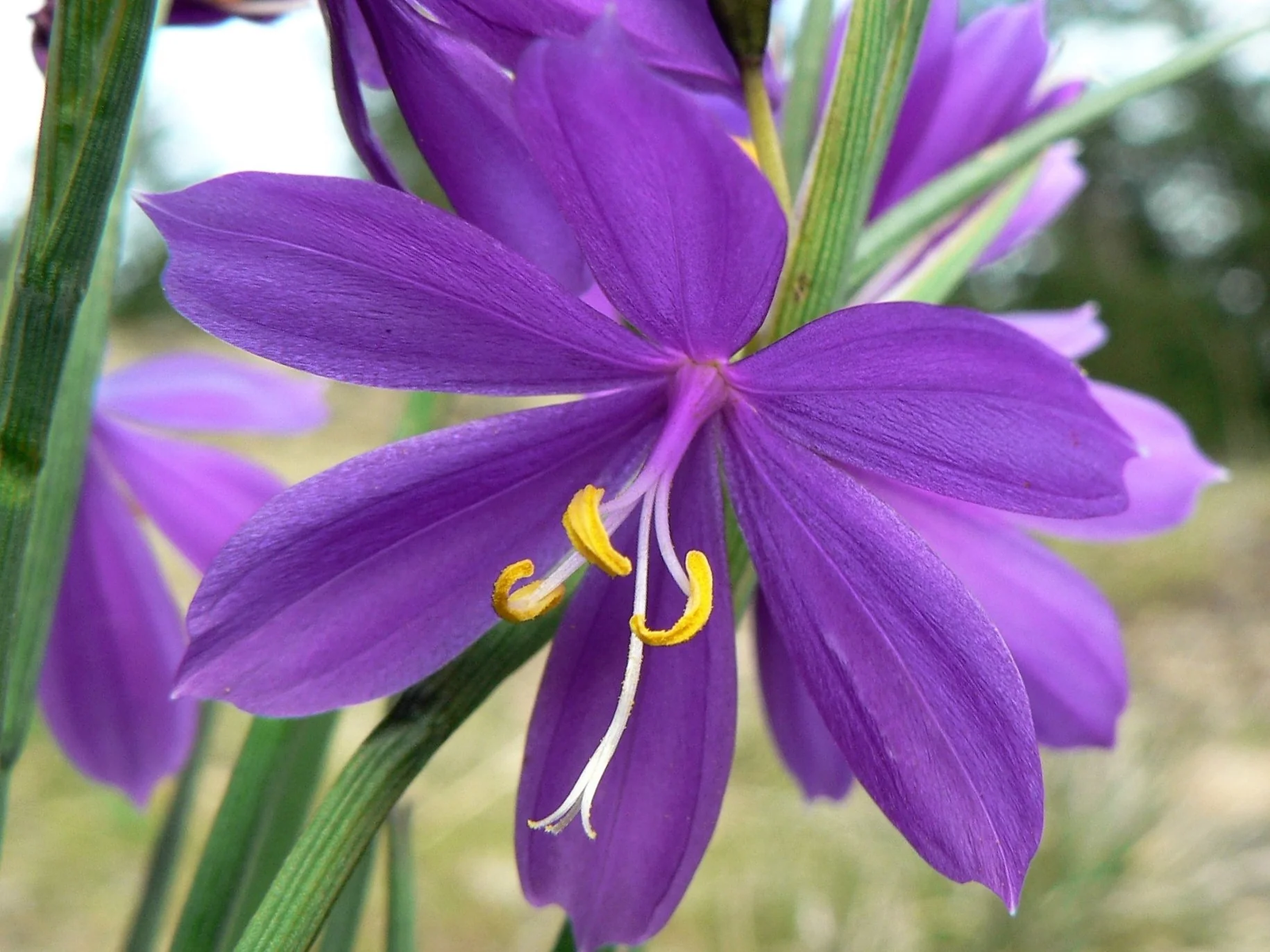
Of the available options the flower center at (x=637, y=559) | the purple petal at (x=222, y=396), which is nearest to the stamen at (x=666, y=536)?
the flower center at (x=637, y=559)

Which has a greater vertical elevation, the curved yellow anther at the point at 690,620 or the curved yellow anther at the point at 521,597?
the curved yellow anther at the point at 521,597

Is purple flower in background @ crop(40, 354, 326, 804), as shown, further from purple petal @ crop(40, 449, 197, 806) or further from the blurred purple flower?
the blurred purple flower

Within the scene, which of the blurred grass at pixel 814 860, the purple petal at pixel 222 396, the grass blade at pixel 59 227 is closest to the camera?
the grass blade at pixel 59 227

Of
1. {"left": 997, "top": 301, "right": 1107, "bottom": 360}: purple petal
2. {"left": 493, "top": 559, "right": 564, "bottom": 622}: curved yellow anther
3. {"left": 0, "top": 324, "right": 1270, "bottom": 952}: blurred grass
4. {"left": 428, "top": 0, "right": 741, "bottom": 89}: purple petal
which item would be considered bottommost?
{"left": 0, "top": 324, "right": 1270, "bottom": 952}: blurred grass

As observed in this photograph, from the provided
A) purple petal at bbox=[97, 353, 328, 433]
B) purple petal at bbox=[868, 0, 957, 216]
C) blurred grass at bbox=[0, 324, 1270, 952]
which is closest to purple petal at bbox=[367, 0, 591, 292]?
purple petal at bbox=[868, 0, 957, 216]

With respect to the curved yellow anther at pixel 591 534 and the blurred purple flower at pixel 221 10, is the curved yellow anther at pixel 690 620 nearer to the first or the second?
the curved yellow anther at pixel 591 534
